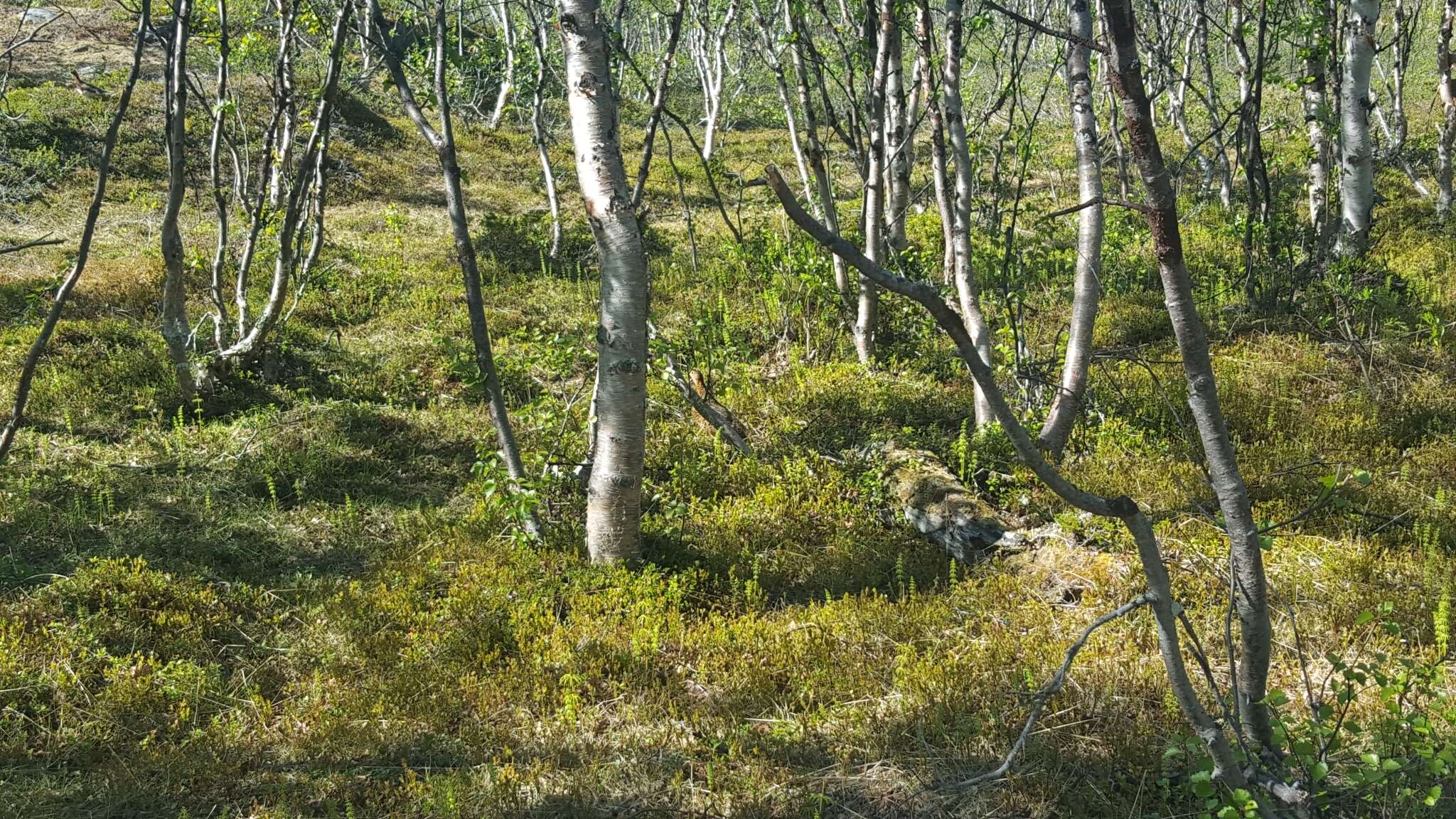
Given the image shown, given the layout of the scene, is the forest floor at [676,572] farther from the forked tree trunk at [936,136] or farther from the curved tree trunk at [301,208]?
the forked tree trunk at [936,136]

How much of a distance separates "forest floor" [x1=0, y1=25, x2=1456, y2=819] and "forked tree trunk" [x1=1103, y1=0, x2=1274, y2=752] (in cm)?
13

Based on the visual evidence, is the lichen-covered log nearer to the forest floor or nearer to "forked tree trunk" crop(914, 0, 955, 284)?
the forest floor

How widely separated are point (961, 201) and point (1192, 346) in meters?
4.54

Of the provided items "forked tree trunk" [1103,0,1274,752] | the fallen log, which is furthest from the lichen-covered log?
"forked tree trunk" [1103,0,1274,752]

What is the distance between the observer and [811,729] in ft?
12.8

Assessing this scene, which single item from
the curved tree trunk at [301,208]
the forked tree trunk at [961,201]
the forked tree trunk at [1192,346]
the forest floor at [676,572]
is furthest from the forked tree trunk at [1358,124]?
the curved tree trunk at [301,208]

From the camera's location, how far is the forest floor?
3.67 meters

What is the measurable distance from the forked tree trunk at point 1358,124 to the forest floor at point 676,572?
0.59m

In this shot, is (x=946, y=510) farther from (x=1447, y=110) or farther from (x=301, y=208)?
(x=1447, y=110)

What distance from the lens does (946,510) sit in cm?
575

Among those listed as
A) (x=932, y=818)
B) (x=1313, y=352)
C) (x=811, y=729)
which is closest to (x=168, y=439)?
(x=811, y=729)

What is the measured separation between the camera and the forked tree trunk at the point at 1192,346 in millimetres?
2430

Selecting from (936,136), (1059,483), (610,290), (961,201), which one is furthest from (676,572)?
(936,136)

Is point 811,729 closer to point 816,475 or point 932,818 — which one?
point 932,818
